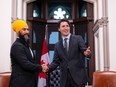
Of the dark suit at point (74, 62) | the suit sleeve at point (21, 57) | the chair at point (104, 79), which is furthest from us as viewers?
the chair at point (104, 79)

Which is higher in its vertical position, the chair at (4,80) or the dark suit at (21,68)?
the dark suit at (21,68)

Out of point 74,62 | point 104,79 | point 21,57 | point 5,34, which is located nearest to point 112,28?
point 104,79

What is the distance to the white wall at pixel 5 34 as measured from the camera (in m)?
4.82

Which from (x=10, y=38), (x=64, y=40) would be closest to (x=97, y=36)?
(x=10, y=38)

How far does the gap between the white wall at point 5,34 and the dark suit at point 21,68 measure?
7.04ft

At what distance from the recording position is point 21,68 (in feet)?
8.89

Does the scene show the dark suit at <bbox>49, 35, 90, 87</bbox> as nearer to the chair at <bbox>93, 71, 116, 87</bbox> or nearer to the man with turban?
the man with turban

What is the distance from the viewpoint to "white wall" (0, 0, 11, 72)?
4822 mm

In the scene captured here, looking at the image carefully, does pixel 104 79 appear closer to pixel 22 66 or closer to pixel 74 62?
pixel 74 62

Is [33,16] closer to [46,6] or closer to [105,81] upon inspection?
[46,6]

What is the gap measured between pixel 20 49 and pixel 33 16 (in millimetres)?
3013

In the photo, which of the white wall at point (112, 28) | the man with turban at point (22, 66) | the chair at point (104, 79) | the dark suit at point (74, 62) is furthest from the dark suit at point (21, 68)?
the white wall at point (112, 28)

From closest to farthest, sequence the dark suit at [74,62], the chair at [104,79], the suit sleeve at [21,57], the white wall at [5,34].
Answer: the suit sleeve at [21,57]
the dark suit at [74,62]
the chair at [104,79]
the white wall at [5,34]

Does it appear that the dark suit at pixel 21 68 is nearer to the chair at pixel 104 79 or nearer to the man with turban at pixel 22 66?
the man with turban at pixel 22 66
